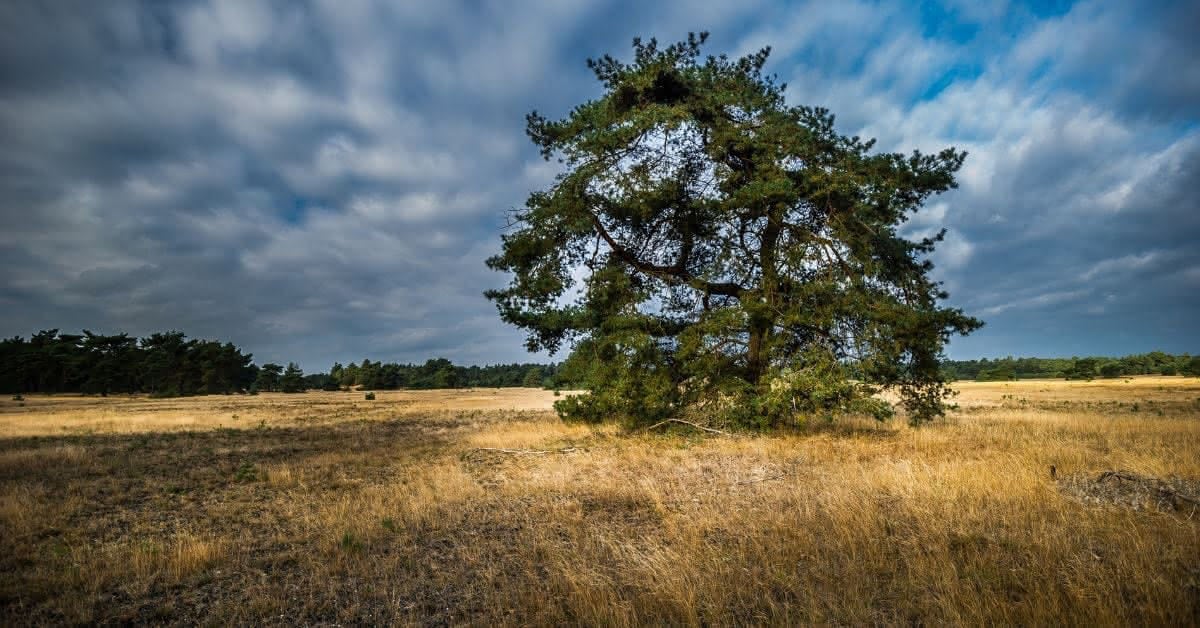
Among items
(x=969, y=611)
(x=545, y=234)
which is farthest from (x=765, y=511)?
(x=545, y=234)

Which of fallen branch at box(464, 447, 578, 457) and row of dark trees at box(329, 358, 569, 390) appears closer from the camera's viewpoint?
fallen branch at box(464, 447, 578, 457)

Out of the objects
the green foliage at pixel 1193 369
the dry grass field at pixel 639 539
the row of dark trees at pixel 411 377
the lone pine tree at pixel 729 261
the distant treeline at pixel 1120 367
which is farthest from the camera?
the row of dark trees at pixel 411 377

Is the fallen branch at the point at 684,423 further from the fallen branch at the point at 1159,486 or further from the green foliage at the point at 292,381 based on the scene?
the green foliage at the point at 292,381

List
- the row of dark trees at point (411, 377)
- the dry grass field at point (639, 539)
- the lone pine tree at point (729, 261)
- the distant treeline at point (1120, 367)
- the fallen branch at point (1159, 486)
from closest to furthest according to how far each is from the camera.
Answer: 1. the dry grass field at point (639, 539)
2. the fallen branch at point (1159, 486)
3. the lone pine tree at point (729, 261)
4. the distant treeline at point (1120, 367)
5. the row of dark trees at point (411, 377)

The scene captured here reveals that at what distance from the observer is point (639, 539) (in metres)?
6.18

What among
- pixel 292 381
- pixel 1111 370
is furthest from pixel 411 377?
pixel 1111 370

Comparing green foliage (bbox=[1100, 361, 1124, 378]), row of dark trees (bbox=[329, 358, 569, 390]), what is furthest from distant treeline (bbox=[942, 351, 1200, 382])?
row of dark trees (bbox=[329, 358, 569, 390])

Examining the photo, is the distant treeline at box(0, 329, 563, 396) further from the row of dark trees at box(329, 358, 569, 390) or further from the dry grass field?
the dry grass field

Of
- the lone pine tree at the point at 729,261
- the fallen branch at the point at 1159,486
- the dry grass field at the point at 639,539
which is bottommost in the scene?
the dry grass field at the point at 639,539

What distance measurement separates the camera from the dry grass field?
13.7 ft

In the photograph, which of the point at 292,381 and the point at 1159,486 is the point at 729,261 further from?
the point at 292,381

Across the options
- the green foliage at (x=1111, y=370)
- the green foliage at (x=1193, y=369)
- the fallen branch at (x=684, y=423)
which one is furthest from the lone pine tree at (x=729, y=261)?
the green foliage at (x=1111, y=370)

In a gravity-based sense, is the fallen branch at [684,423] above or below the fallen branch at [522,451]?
→ above

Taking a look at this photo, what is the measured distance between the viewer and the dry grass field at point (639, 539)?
13.7 ft
